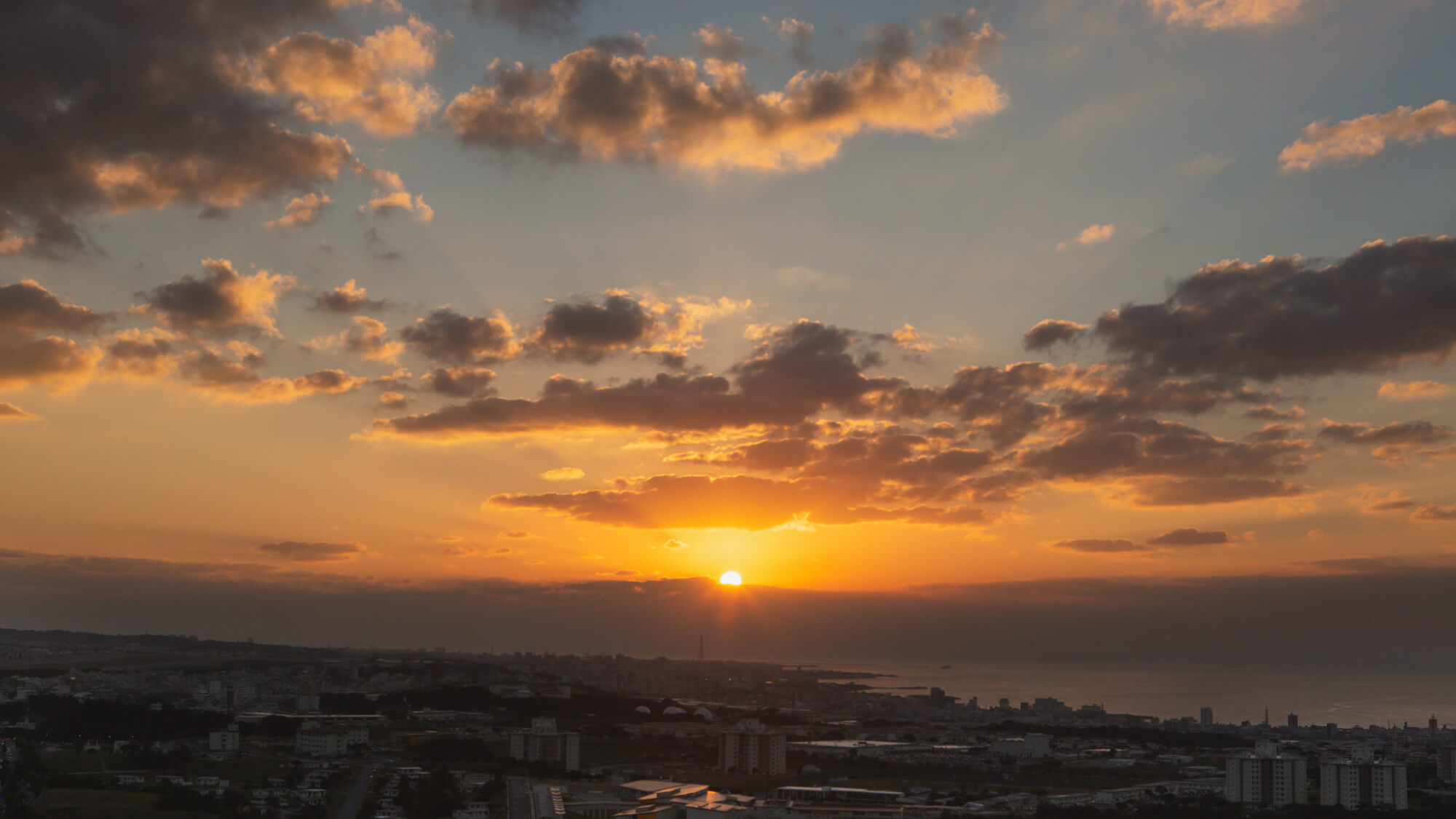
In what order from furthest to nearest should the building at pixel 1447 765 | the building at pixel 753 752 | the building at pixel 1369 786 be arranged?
the building at pixel 753 752 < the building at pixel 1447 765 < the building at pixel 1369 786

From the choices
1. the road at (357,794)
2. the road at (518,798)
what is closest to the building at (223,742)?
the road at (357,794)

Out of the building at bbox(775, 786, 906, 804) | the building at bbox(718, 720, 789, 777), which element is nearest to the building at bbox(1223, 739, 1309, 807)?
the building at bbox(775, 786, 906, 804)

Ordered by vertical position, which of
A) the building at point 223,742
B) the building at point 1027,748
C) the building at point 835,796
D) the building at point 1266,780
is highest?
the building at point 1266,780

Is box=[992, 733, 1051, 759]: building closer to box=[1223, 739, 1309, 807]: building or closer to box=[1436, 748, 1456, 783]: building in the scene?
box=[1223, 739, 1309, 807]: building

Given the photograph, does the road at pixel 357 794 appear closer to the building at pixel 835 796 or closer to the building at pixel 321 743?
the building at pixel 321 743

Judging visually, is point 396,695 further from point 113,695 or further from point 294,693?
point 113,695

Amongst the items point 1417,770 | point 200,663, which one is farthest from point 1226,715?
point 200,663
